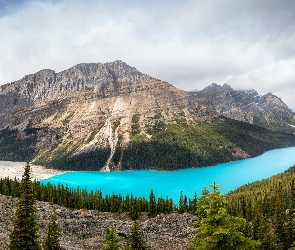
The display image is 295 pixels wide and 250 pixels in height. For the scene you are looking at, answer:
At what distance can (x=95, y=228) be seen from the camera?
72.1 meters

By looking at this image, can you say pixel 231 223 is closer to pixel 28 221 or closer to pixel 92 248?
pixel 28 221

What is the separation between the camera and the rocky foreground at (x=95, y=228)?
60.0 metres

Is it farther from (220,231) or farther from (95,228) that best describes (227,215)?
(95,228)

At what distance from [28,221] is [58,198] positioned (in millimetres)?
98699

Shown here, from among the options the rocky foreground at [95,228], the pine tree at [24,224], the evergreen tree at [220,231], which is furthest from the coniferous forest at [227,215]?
the rocky foreground at [95,228]

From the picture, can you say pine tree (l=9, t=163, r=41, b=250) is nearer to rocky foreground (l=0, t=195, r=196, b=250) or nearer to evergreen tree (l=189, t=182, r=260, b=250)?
evergreen tree (l=189, t=182, r=260, b=250)

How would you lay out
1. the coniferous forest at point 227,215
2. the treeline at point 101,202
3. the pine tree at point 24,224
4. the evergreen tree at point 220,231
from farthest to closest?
the treeline at point 101,202
the pine tree at point 24,224
the coniferous forest at point 227,215
the evergreen tree at point 220,231

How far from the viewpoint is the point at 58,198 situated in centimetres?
12594

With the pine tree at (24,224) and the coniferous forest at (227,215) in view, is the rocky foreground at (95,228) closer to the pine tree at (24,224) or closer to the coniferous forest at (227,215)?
the coniferous forest at (227,215)

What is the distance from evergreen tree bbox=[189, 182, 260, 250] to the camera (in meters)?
22.0

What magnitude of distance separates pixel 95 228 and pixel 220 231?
2209 inches

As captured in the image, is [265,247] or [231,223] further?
[265,247]

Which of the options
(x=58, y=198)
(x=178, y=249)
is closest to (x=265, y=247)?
(x=178, y=249)

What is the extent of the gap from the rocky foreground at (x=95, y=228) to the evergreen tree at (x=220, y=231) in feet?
124
